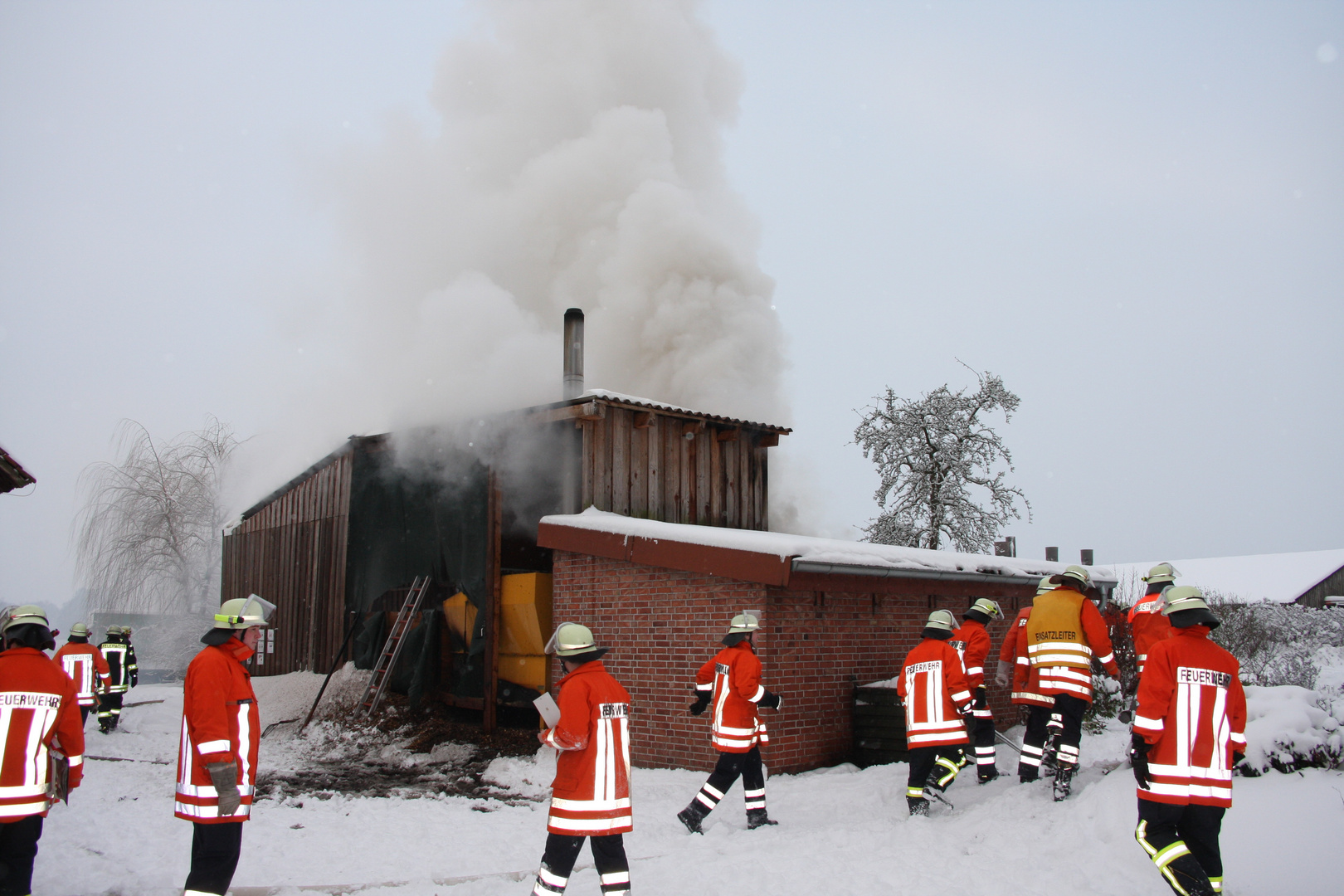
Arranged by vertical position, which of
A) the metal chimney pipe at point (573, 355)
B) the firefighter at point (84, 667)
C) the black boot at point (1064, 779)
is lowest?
the black boot at point (1064, 779)

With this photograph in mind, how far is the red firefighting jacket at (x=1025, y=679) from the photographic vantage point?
21.9 feet

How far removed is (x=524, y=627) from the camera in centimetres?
1062

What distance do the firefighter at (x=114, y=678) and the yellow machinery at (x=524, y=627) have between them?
4.94 m

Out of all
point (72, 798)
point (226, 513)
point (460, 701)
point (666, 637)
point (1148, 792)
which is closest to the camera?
point (1148, 792)

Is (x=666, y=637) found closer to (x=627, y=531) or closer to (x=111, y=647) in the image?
(x=627, y=531)

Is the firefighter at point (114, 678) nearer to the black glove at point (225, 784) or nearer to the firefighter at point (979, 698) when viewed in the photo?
the black glove at point (225, 784)

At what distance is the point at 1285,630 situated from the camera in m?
19.2

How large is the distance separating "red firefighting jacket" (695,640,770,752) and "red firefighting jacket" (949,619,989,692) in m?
1.67

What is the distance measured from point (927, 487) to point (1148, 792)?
55.7ft

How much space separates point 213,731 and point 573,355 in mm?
9754

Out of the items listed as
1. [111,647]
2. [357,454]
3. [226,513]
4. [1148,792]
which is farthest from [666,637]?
[226,513]

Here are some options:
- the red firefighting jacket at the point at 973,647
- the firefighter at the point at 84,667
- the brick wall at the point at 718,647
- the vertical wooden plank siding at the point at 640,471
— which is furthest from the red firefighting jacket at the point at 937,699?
the firefighter at the point at 84,667

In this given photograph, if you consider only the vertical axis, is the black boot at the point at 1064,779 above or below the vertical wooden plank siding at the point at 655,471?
below

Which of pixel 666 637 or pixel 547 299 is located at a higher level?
pixel 547 299
